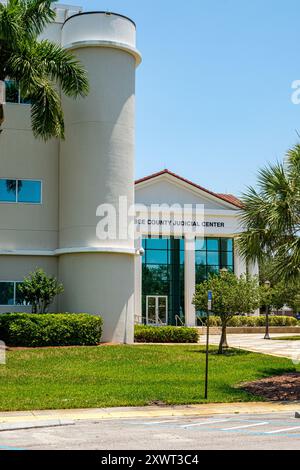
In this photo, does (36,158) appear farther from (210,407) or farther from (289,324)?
(289,324)

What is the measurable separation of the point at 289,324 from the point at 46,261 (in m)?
23.9

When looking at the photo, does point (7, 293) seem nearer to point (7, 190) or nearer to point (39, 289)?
point (39, 289)

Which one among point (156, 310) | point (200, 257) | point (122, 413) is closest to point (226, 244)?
point (200, 257)

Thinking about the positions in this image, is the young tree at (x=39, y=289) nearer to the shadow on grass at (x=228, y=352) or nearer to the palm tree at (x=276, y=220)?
A: the shadow on grass at (x=228, y=352)

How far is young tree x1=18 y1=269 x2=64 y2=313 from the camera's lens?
26.8 metres

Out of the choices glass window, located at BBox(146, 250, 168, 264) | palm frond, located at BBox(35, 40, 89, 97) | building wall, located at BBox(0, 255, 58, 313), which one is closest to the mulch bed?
building wall, located at BBox(0, 255, 58, 313)

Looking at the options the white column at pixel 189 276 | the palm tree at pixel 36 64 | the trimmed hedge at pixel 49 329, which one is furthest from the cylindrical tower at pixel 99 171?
the white column at pixel 189 276

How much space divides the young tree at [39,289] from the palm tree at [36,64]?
19.3ft

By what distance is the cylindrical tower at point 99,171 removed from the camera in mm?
27000

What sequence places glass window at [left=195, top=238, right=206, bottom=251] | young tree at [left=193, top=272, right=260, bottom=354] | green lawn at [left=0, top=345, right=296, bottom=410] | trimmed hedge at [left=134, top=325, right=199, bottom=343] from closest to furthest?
green lawn at [left=0, top=345, right=296, bottom=410] < young tree at [left=193, top=272, right=260, bottom=354] < trimmed hedge at [left=134, top=325, right=199, bottom=343] < glass window at [left=195, top=238, right=206, bottom=251]

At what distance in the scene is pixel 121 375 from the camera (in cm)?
1889

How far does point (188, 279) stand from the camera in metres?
44.5

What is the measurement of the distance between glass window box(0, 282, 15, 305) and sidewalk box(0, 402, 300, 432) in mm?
14189

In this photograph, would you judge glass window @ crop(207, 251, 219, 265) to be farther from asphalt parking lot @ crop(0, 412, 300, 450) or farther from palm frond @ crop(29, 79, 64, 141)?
asphalt parking lot @ crop(0, 412, 300, 450)
